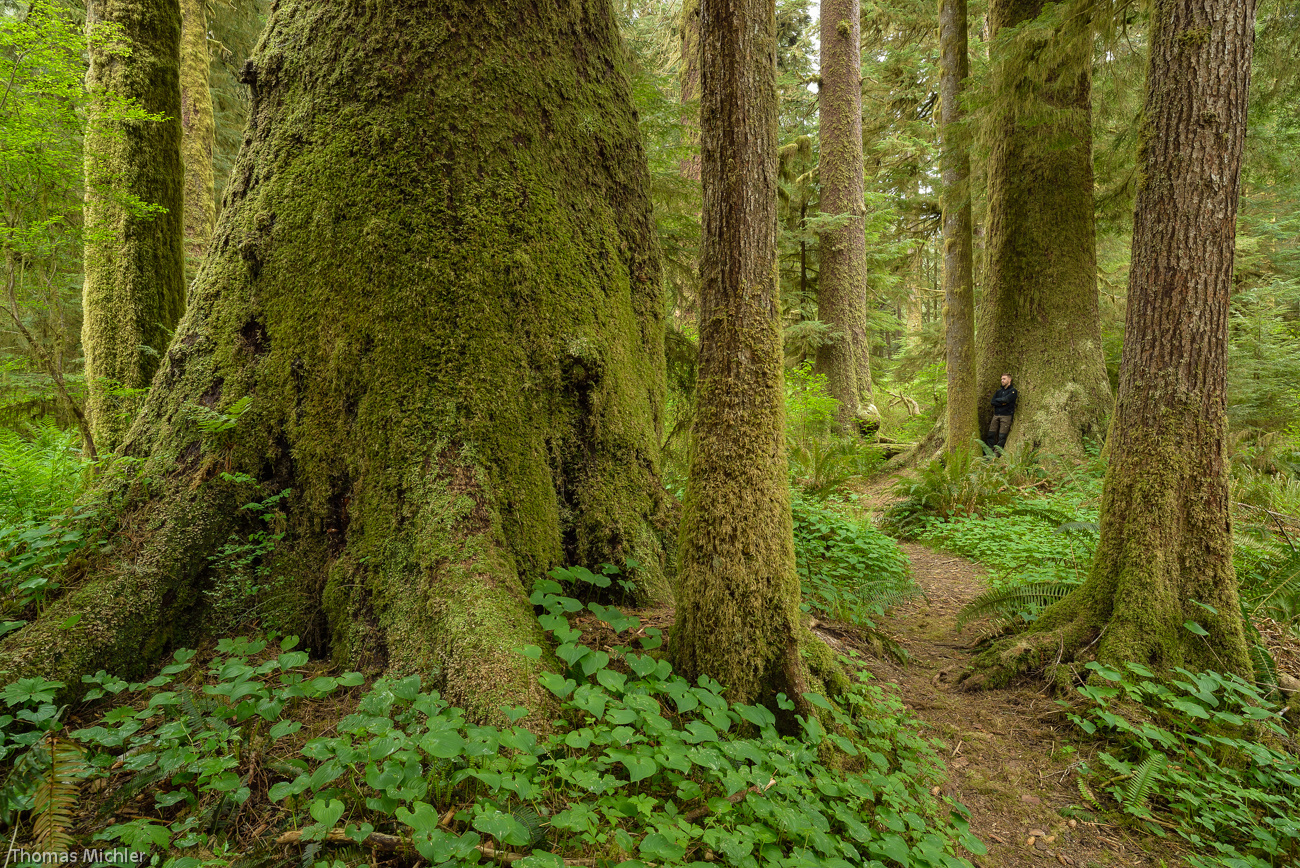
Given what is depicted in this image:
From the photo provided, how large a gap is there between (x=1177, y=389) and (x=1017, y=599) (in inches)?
67.7

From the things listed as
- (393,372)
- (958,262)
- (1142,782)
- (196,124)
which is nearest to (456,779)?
(393,372)

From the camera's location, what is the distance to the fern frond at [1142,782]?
2728 mm

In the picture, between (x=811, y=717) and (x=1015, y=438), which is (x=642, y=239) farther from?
(x=1015, y=438)

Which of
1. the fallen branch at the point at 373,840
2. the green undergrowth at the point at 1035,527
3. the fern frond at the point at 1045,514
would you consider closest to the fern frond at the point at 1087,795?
the green undergrowth at the point at 1035,527

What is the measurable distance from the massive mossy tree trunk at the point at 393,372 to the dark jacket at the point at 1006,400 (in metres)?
7.58

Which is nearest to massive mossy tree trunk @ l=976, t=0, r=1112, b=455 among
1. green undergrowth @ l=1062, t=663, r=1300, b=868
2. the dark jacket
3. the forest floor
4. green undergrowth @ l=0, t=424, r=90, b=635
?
the dark jacket

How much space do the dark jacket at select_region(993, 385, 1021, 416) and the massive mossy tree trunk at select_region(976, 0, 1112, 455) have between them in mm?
123

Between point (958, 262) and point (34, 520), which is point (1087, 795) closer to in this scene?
point (34, 520)

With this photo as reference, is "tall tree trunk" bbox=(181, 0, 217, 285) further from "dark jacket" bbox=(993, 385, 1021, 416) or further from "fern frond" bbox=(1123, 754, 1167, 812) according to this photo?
"dark jacket" bbox=(993, 385, 1021, 416)

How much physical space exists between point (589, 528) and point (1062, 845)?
258 cm

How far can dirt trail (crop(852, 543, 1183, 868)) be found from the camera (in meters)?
2.60

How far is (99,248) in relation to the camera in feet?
15.3

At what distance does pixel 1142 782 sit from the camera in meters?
2.76

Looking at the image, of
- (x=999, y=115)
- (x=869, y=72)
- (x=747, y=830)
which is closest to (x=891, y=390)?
(x=869, y=72)
